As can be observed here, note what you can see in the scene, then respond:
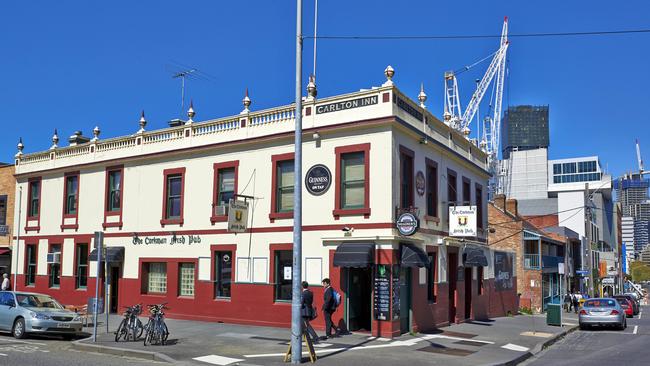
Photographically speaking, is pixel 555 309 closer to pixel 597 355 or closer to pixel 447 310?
pixel 447 310

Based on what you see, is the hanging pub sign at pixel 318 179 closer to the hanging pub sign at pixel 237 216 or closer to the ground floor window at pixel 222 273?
the hanging pub sign at pixel 237 216

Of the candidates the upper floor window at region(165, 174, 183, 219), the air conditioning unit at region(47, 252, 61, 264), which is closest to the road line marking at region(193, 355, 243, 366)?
the upper floor window at region(165, 174, 183, 219)

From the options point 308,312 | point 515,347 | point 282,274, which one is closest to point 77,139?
point 282,274

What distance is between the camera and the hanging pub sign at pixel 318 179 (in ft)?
67.2

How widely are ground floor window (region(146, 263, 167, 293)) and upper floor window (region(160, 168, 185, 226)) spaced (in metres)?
Answer: 1.89

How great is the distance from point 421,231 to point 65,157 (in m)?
17.7

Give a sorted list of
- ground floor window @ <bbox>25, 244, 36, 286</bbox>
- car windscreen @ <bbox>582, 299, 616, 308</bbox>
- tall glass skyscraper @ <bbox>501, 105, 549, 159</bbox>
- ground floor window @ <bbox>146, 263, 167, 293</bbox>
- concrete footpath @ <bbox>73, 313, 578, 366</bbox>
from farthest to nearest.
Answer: tall glass skyscraper @ <bbox>501, 105, 549, 159</bbox> → ground floor window @ <bbox>25, 244, 36, 286</bbox> → car windscreen @ <bbox>582, 299, 616, 308</bbox> → ground floor window @ <bbox>146, 263, 167, 293</bbox> → concrete footpath @ <bbox>73, 313, 578, 366</bbox>

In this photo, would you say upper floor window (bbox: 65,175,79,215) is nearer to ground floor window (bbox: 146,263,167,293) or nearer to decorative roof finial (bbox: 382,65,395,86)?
ground floor window (bbox: 146,263,167,293)

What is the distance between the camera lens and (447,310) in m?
23.0

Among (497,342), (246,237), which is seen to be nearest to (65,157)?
(246,237)

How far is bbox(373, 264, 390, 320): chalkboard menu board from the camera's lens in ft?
61.5

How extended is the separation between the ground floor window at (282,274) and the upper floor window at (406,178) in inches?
171

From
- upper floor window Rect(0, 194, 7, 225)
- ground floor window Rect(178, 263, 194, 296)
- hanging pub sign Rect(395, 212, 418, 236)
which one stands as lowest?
ground floor window Rect(178, 263, 194, 296)

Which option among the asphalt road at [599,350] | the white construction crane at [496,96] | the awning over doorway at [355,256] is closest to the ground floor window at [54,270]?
the awning over doorway at [355,256]
